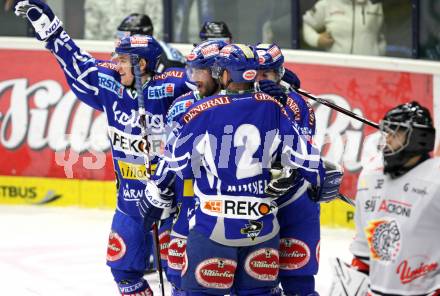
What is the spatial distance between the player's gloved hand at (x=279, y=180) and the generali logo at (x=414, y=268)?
1118 millimetres

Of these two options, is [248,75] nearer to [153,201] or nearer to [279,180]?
[279,180]

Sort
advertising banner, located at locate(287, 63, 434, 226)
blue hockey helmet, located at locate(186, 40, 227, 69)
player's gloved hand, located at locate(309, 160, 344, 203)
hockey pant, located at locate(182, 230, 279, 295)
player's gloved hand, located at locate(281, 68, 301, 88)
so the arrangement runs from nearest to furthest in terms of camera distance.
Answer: hockey pant, located at locate(182, 230, 279, 295) → blue hockey helmet, located at locate(186, 40, 227, 69) → player's gloved hand, located at locate(309, 160, 344, 203) → player's gloved hand, located at locate(281, 68, 301, 88) → advertising banner, located at locate(287, 63, 434, 226)

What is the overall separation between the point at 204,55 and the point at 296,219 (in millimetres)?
952

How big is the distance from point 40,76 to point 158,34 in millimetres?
1081

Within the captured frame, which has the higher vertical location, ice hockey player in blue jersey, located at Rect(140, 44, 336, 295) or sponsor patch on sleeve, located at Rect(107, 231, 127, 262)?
ice hockey player in blue jersey, located at Rect(140, 44, 336, 295)

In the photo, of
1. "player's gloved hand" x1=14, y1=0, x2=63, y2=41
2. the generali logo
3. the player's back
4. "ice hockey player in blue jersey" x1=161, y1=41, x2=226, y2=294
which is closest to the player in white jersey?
the generali logo

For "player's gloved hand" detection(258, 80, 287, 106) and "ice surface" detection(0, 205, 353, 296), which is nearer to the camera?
"player's gloved hand" detection(258, 80, 287, 106)

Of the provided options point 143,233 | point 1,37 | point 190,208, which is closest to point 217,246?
point 190,208

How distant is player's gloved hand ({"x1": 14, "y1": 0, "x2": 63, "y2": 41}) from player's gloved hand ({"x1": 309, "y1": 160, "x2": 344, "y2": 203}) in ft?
5.44

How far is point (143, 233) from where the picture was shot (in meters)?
6.36

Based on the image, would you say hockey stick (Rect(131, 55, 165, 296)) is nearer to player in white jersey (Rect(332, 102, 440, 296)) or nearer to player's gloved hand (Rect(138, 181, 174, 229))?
player's gloved hand (Rect(138, 181, 174, 229))

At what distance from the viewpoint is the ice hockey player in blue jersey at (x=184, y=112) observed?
5699 mm

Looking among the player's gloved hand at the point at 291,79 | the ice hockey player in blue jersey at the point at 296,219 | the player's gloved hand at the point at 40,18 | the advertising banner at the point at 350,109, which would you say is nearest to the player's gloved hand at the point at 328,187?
the ice hockey player in blue jersey at the point at 296,219

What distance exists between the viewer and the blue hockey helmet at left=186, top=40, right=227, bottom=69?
18.7 ft
